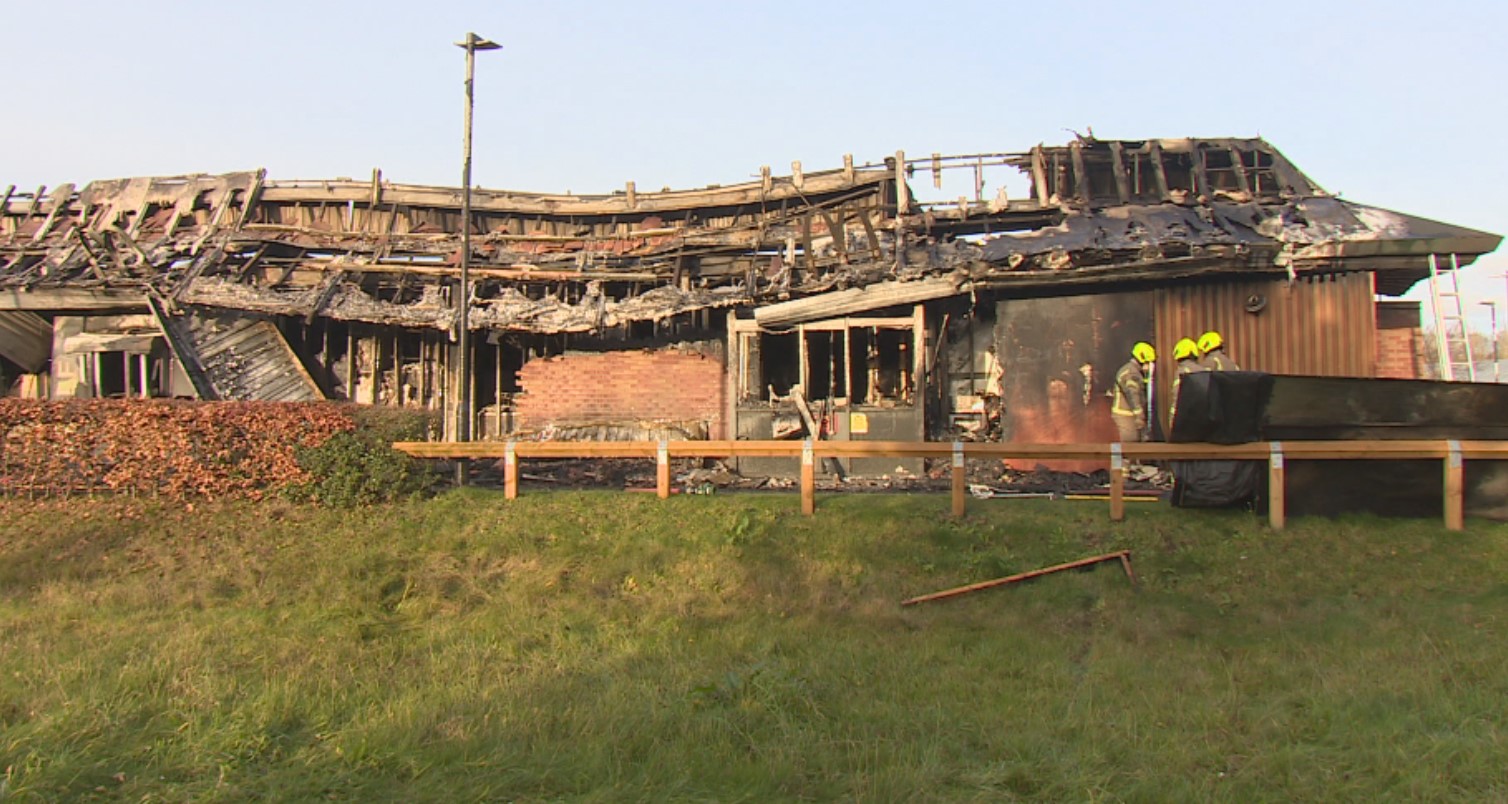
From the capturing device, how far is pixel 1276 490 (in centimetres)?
871

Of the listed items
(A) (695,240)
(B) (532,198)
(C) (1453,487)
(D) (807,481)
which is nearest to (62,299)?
(B) (532,198)

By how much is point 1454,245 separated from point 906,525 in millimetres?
9137

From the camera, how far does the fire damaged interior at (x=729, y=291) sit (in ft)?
43.7

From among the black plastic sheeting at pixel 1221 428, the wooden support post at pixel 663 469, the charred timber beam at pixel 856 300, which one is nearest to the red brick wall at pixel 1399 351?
the charred timber beam at pixel 856 300

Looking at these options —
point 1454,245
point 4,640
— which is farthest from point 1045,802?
point 1454,245

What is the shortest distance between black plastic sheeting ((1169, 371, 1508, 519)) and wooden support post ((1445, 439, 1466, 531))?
0.68ft

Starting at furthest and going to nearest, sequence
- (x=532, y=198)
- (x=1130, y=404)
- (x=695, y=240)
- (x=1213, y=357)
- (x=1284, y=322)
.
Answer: (x=532, y=198) → (x=695, y=240) → (x=1284, y=322) → (x=1130, y=404) → (x=1213, y=357)

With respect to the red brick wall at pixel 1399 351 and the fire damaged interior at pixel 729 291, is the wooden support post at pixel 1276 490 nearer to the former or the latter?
the fire damaged interior at pixel 729 291

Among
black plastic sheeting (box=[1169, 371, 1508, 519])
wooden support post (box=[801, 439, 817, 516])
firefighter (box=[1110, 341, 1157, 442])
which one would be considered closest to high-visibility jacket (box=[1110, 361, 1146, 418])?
firefighter (box=[1110, 341, 1157, 442])

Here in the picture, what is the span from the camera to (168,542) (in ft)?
31.0

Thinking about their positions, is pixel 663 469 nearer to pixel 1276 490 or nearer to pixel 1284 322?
pixel 1276 490

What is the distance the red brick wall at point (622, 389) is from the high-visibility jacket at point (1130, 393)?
6956 mm

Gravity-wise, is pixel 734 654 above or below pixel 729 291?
below

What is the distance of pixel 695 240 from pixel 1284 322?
9.58 m
